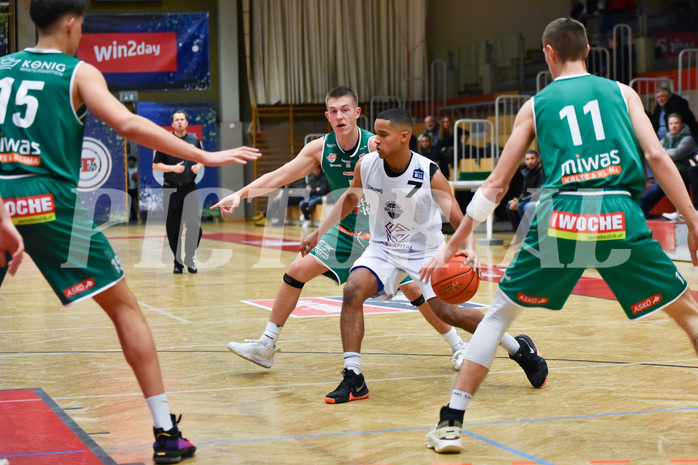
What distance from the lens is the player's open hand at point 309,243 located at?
5340 mm

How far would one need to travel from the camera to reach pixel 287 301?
5613 mm

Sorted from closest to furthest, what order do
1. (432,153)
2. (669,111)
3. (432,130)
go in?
(669,111) < (432,153) < (432,130)

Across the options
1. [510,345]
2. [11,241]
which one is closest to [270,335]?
[510,345]

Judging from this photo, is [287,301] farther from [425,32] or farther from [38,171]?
[425,32]

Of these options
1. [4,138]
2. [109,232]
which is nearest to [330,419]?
[4,138]

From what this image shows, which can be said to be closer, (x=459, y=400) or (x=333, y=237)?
(x=459, y=400)

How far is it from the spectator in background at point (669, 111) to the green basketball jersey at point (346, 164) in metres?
8.61

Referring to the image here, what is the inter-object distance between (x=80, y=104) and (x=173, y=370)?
2387 millimetres

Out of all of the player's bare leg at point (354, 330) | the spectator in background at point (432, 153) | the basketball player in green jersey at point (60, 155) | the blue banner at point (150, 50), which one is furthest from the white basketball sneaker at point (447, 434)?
the blue banner at point (150, 50)

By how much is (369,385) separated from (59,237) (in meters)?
2.24

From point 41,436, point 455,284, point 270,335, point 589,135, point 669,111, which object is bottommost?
point 41,436

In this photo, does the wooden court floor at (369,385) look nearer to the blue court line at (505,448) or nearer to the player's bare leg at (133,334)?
the blue court line at (505,448)

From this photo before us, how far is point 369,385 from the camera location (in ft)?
16.9

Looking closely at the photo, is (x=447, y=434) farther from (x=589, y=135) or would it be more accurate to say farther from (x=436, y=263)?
(x=589, y=135)
